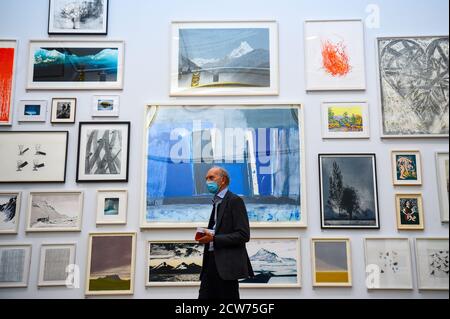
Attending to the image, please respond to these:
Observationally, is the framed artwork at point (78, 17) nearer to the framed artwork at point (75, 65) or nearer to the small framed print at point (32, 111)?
the framed artwork at point (75, 65)

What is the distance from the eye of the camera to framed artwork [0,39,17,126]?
4875mm

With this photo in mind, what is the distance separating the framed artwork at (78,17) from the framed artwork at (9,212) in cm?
156

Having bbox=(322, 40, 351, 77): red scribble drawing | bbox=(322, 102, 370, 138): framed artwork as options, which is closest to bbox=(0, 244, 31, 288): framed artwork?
bbox=(322, 102, 370, 138): framed artwork

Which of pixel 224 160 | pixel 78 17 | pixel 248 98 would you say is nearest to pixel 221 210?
pixel 224 160

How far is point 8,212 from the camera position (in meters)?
4.74

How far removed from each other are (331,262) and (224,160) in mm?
1282

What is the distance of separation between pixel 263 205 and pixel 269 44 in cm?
149

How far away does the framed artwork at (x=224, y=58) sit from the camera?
16.1 ft

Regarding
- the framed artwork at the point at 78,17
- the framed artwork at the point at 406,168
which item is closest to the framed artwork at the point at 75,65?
the framed artwork at the point at 78,17

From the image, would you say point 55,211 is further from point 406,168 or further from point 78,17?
point 406,168

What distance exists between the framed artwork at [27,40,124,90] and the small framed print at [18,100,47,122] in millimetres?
150

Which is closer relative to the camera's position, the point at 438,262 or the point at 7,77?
the point at 438,262

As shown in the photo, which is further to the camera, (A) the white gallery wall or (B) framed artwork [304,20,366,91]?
(B) framed artwork [304,20,366,91]

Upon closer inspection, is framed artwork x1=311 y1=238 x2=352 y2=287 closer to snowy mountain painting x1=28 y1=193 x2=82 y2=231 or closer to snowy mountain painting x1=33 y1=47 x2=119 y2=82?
snowy mountain painting x1=28 y1=193 x2=82 y2=231
